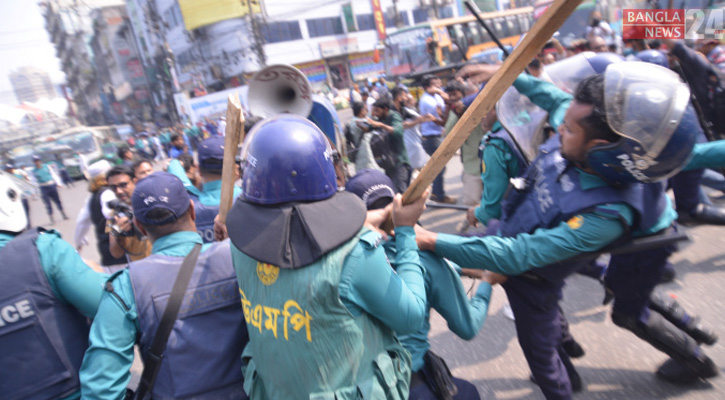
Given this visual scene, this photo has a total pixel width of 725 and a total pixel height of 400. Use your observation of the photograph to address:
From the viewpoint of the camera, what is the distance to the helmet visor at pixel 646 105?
55.9 inches

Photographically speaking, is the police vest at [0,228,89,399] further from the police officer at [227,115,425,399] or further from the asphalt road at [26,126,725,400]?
the asphalt road at [26,126,725,400]

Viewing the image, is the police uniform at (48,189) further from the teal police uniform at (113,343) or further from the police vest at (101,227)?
the teal police uniform at (113,343)

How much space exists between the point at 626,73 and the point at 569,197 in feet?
1.62

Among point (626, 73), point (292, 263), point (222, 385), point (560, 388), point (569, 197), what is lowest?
point (560, 388)

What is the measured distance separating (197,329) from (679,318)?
2.53m

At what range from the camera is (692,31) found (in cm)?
518

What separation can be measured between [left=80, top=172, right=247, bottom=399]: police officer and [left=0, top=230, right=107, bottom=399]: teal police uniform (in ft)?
0.99

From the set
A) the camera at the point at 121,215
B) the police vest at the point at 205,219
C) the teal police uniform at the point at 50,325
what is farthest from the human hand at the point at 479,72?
the camera at the point at 121,215

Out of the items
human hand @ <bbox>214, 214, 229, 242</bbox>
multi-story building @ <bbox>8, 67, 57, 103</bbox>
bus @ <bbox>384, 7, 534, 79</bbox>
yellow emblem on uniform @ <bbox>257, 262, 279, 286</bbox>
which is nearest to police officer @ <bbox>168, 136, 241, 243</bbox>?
human hand @ <bbox>214, 214, 229, 242</bbox>

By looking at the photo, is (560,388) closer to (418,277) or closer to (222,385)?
(418,277)

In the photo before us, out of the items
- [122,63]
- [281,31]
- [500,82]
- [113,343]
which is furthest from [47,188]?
[122,63]

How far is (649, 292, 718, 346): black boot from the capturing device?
2322mm

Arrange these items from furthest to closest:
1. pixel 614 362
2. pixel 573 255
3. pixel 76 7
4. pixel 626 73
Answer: pixel 76 7 < pixel 614 362 < pixel 573 255 < pixel 626 73

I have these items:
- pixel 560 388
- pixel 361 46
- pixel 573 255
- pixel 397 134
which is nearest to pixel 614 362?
pixel 560 388
